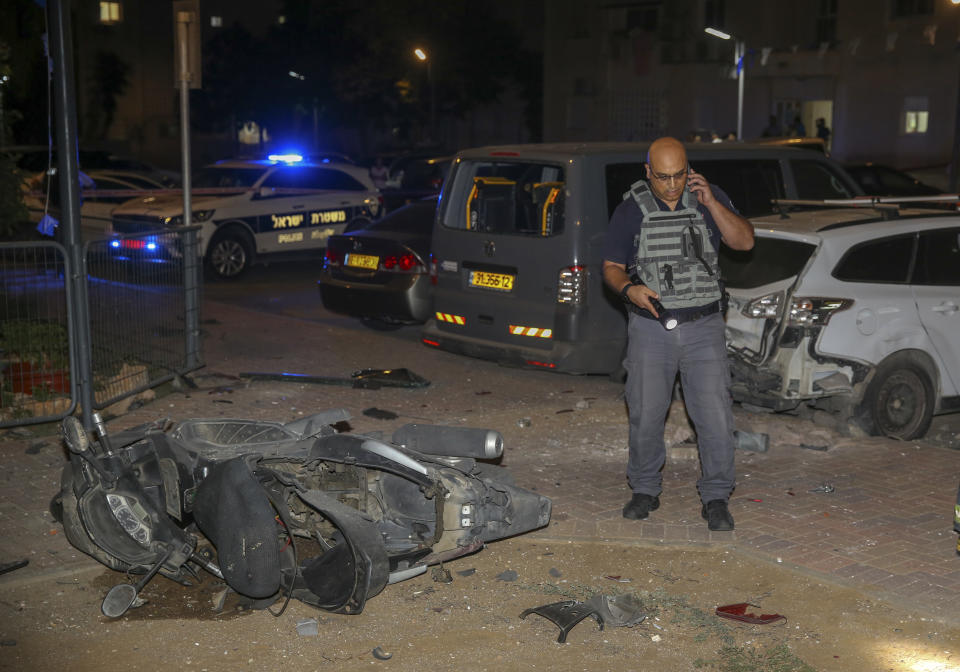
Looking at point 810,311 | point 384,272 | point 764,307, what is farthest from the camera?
point 384,272

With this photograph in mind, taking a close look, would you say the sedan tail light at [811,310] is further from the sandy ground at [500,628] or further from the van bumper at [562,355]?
the sandy ground at [500,628]

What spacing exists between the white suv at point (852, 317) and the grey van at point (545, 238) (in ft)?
4.10

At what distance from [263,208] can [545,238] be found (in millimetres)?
9124

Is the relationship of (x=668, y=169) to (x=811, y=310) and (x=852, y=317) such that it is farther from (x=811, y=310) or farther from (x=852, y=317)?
(x=852, y=317)

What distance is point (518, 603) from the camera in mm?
5340

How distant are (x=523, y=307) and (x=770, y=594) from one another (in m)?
4.18

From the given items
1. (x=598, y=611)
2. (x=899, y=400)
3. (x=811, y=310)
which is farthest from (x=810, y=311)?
(x=598, y=611)

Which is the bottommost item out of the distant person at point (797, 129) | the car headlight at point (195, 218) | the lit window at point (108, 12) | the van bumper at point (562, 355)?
the van bumper at point (562, 355)

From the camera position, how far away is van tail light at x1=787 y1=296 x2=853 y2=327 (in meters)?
7.54

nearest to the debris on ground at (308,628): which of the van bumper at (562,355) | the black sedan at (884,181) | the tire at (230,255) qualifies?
the van bumper at (562,355)

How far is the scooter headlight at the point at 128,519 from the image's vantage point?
5215 mm

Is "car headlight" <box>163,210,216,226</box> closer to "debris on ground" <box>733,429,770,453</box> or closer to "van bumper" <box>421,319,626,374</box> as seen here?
"van bumper" <box>421,319,626,374</box>

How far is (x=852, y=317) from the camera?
7629 millimetres

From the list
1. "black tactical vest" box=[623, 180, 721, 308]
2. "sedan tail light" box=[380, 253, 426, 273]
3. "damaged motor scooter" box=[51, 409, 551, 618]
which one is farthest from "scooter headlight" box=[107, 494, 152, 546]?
"sedan tail light" box=[380, 253, 426, 273]
